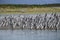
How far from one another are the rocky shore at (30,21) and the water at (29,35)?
0.04 m

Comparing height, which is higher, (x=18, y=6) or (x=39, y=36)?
(x=18, y=6)

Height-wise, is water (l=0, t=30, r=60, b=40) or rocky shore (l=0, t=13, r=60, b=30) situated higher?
rocky shore (l=0, t=13, r=60, b=30)

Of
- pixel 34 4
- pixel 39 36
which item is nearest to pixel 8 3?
pixel 34 4

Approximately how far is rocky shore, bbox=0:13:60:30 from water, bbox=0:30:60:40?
0.04 m

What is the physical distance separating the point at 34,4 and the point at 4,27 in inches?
13.7

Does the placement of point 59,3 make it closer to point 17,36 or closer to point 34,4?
point 34,4

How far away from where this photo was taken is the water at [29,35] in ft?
7.38

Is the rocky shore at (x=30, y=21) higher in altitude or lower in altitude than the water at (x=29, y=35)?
higher

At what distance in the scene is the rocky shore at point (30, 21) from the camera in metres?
2.26

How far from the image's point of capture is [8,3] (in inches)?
88.9

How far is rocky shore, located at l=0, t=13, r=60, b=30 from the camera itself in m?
2.26

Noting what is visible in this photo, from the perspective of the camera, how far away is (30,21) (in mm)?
2262

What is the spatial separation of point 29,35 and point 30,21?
13 centimetres

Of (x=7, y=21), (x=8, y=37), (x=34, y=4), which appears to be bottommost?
(x=8, y=37)
